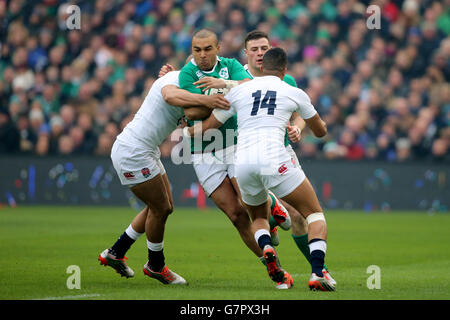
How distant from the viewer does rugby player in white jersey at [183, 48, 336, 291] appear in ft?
24.6

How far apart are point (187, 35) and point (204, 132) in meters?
13.1

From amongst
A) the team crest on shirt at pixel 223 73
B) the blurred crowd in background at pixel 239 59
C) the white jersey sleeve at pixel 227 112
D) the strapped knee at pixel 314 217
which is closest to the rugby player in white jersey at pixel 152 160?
the team crest on shirt at pixel 223 73

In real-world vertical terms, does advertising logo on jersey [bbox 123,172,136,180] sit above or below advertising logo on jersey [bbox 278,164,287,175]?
below

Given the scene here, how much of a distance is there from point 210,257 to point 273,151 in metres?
3.75

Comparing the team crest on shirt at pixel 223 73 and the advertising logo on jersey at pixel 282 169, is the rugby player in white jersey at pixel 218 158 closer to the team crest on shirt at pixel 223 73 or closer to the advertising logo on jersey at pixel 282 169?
the team crest on shirt at pixel 223 73

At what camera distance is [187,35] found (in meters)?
Result: 21.0

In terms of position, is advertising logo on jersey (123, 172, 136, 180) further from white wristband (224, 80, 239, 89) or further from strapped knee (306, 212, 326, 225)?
strapped knee (306, 212, 326, 225)

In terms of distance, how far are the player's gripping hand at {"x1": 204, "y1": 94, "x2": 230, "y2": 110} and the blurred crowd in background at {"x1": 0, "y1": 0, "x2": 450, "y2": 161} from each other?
11376 millimetres

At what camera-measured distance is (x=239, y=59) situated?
20078 millimetres

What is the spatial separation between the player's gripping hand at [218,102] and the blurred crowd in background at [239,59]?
11376 millimetres

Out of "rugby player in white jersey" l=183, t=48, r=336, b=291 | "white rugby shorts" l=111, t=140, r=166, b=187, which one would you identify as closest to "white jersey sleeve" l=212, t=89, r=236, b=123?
"rugby player in white jersey" l=183, t=48, r=336, b=291

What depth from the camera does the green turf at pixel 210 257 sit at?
24.5ft

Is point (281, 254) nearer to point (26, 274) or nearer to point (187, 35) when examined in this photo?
point (26, 274)
